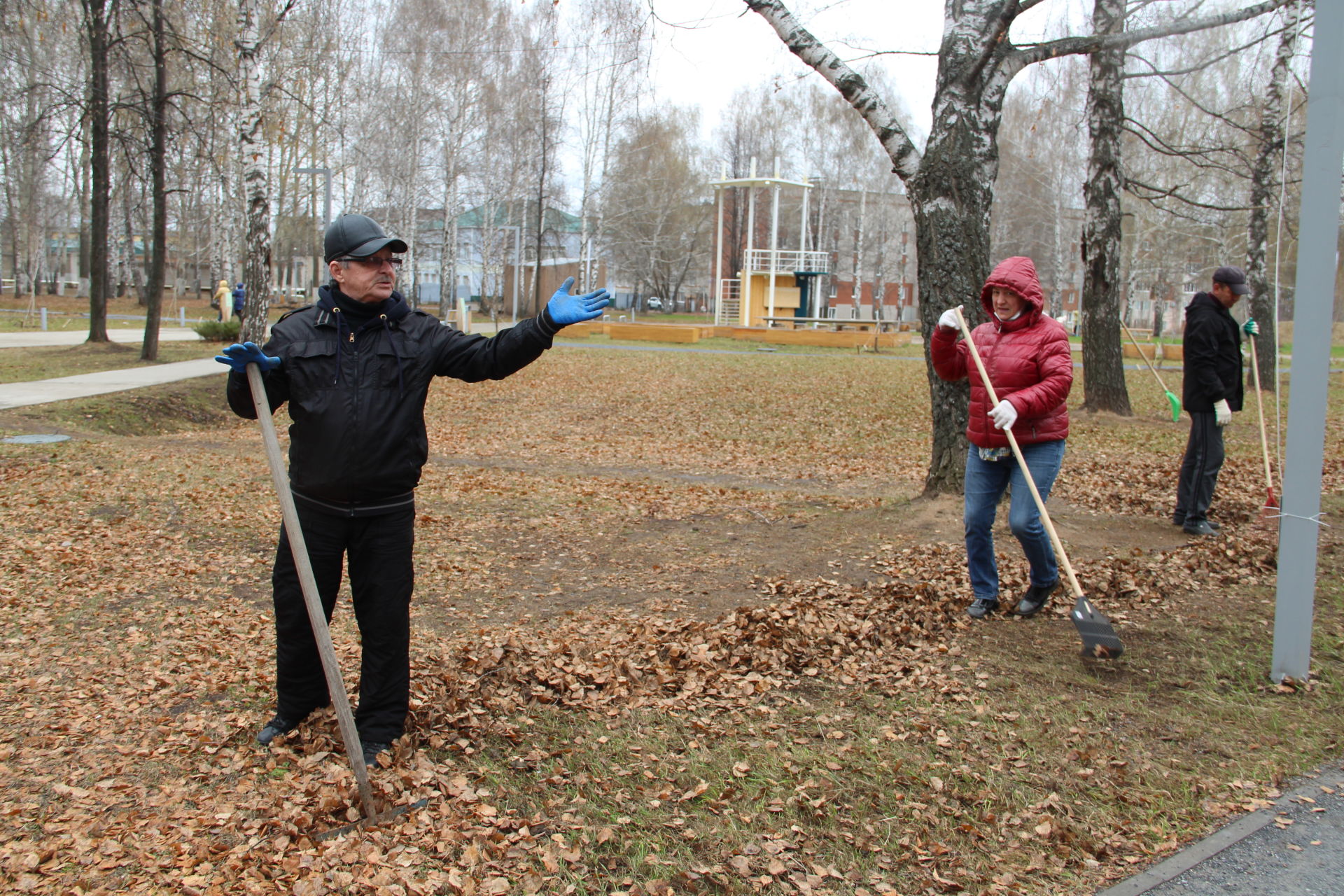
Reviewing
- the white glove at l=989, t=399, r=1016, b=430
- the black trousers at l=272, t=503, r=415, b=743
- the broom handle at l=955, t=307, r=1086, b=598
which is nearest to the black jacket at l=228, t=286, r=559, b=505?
the black trousers at l=272, t=503, r=415, b=743

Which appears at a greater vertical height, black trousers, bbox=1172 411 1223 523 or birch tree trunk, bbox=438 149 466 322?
birch tree trunk, bbox=438 149 466 322

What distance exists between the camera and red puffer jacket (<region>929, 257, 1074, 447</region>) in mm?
4941

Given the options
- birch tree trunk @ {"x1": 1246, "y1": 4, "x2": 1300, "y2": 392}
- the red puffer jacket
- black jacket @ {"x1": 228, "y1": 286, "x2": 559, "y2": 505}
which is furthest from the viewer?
birch tree trunk @ {"x1": 1246, "y1": 4, "x2": 1300, "y2": 392}

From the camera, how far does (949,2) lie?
23.5 feet

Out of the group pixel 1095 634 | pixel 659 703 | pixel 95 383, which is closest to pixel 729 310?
pixel 95 383

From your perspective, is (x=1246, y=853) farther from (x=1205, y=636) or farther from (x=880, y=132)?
(x=880, y=132)

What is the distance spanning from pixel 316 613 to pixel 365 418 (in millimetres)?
670

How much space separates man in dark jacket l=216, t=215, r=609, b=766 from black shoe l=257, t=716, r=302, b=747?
1 centimetres

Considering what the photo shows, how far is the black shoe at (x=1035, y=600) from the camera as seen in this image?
5.32 metres

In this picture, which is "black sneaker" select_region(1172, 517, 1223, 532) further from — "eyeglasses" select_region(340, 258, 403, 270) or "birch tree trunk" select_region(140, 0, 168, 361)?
"birch tree trunk" select_region(140, 0, 168, 361)

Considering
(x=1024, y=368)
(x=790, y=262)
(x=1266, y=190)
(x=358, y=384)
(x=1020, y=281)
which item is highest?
(x=790, y=262)

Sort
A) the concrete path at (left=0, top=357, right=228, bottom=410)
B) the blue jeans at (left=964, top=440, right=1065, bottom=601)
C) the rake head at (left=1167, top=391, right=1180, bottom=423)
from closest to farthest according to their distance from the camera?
the blue jeans at (left=964, top=440, right=1065, bottom=601)
the rake head at (left=1167, top=391, right=1180, bottom=423)
the concrete path at (left=0, top=357, right=228, bottom=410)

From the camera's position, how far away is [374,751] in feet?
11.9

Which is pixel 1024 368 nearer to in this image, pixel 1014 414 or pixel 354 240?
pixel 1014 414
